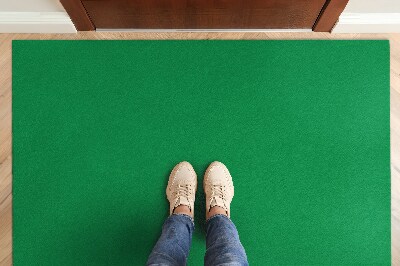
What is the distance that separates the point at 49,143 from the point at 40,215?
1.07 ft

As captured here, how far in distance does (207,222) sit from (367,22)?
1.09m

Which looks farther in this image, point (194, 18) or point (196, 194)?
point (196, 194)

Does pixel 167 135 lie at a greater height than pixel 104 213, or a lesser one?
greater

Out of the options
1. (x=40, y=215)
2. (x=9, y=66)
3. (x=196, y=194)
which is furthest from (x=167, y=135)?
(x=9, y=66)

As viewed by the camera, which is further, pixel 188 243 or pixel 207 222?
pixel 207 222

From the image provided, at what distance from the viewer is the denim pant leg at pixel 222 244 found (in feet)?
4.37

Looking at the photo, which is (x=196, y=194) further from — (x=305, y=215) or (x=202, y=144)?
(x=305, y=215)

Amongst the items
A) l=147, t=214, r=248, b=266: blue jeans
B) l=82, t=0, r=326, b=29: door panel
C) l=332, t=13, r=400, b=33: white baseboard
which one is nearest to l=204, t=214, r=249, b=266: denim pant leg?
l=147, t=214, r=248, b=266: blue jeans

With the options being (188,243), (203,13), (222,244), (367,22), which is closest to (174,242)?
(188,243)

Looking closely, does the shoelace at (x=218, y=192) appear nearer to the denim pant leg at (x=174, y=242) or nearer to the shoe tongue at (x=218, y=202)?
the shoe tongue at (x=218, y=202)

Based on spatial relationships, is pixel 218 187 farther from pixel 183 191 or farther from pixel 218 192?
pixel 183 191

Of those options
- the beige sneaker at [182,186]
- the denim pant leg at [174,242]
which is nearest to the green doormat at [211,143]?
the beige sneaker at [182,186]

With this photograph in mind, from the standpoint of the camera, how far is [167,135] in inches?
67.6

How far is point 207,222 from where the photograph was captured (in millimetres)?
1624
